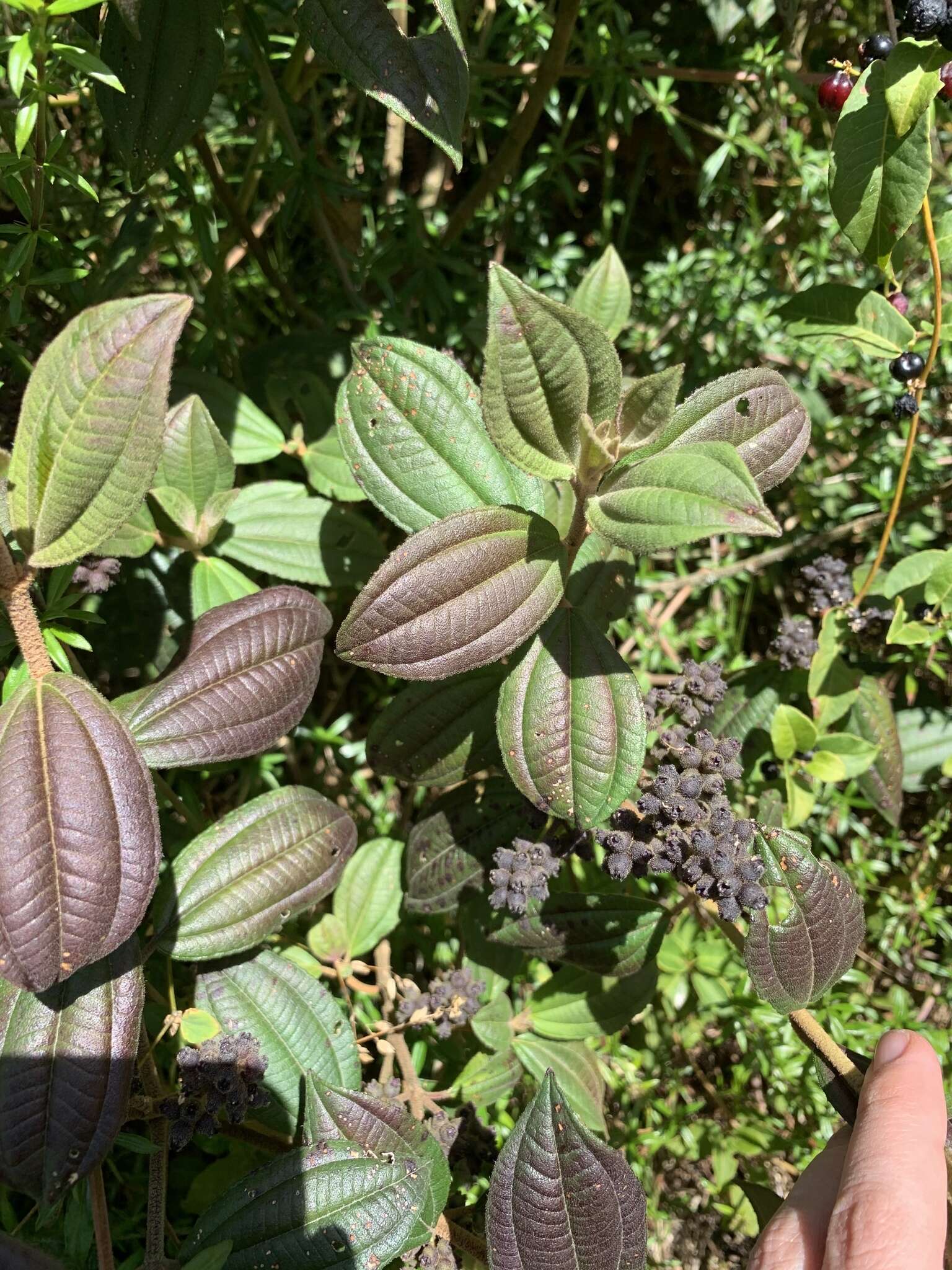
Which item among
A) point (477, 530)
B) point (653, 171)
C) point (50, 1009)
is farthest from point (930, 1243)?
point (653, 171)

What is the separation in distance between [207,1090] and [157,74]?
5.23 ft

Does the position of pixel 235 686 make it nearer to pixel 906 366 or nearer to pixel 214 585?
pixel 214 585

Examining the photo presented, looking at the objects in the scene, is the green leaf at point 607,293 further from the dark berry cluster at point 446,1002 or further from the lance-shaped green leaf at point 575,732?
the dark berry cluster at point 446,1002

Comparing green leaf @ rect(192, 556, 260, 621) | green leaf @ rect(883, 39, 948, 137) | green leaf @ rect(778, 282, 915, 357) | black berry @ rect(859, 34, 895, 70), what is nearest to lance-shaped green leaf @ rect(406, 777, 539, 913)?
green leaf @ rect(192, 556, 260, 621)

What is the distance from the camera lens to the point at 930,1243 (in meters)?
1.25

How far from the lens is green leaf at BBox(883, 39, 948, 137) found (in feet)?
4.75

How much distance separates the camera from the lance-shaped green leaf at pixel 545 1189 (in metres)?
1.37

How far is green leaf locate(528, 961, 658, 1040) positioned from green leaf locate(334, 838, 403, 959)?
1.12ft

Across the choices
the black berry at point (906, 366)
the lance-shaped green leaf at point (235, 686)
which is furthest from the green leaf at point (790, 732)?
the lance-shaped green leaf at point (235, 686)

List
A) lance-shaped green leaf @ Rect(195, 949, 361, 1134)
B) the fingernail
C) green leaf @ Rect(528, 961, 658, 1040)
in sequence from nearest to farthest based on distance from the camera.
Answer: the fingernail, lance-shaped green leaf @ Rect(195, 949, 361, 1134), green leaf @ Rect(528, 961, 658, 1040)

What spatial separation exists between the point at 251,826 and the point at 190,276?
1270mm

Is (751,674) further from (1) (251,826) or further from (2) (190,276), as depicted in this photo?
(2) (190,276)

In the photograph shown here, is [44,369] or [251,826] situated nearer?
[44,369]

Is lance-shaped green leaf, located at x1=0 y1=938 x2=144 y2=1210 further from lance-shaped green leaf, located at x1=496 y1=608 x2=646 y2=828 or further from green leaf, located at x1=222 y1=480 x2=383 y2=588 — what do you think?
green leaf, located at x1=222 y1=480 x2=383 y2=588
